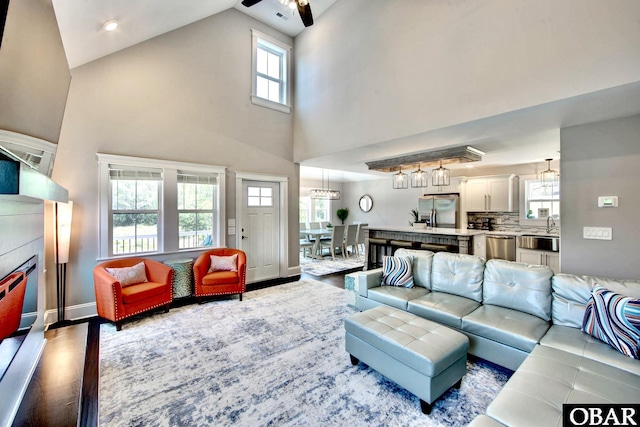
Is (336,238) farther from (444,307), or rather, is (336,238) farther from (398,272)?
(444,307)

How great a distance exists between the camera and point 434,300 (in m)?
2.94

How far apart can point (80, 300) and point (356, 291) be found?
372 cm

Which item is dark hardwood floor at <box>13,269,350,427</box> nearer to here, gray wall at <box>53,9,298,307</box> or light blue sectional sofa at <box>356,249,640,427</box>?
gray wall at <box>53,9,298,307</box>

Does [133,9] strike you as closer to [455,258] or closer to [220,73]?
[220,73]

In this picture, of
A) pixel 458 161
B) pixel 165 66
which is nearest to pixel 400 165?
pixel 458 161

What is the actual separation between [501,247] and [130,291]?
651 cm

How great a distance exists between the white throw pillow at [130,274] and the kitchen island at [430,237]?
171 inches

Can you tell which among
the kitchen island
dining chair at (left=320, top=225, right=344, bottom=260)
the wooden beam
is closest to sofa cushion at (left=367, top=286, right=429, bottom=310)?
the kitchen island

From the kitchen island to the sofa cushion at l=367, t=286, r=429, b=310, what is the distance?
78.5 inches

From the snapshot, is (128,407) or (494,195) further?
(494,195)

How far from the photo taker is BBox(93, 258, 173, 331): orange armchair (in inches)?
126

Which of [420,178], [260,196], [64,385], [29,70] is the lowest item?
[64,385]

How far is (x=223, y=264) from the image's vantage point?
4344 mm

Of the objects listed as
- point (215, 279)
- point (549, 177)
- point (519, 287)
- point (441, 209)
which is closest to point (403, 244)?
point (441, 209)
